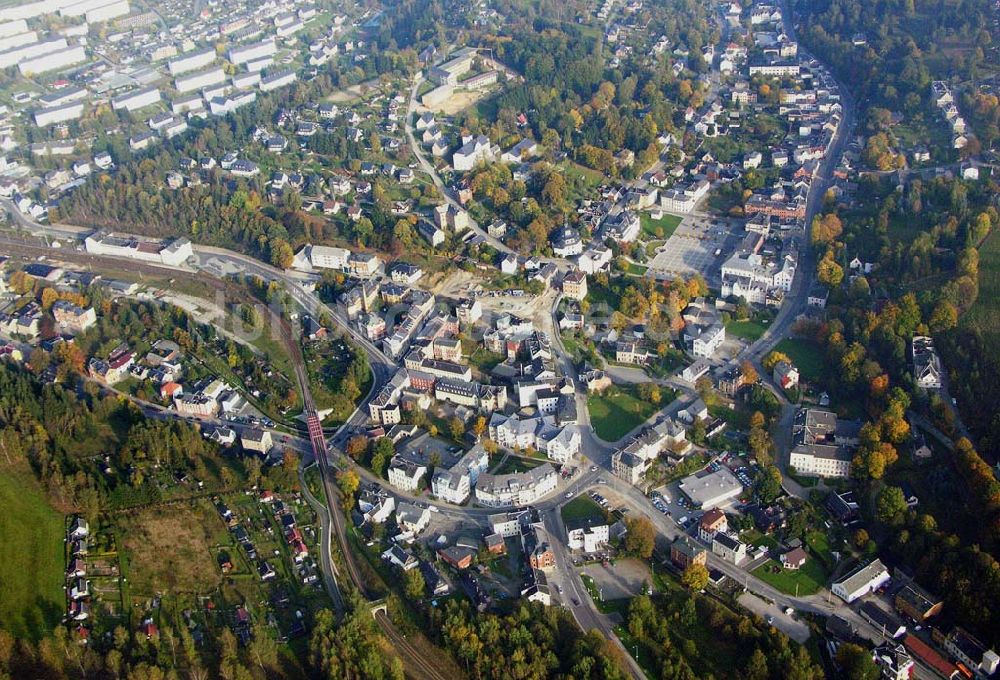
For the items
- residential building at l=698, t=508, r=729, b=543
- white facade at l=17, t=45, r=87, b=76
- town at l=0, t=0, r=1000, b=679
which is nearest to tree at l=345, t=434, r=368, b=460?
town at l=0, t=0, r=1000, b=679

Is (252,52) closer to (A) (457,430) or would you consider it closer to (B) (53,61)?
(B) (53,61)

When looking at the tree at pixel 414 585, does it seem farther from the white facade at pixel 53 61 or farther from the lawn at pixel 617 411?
the white facade at pixel 53 61

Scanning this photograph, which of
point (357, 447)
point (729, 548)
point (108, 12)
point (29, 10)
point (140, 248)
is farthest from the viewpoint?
point (108, 12)

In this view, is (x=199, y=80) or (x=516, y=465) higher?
(x=199, y=80)

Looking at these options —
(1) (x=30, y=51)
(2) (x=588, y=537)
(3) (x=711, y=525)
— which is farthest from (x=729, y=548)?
(1) (x=30, y=51)

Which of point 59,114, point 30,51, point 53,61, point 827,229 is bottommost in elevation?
point 827,229

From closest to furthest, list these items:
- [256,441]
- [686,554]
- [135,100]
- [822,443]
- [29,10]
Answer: [686,554]
[822,443]
[256,441]
[135,100]
[29,10]

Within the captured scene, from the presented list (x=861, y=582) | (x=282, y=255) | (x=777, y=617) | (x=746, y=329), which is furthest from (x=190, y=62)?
(x=861, y=582)

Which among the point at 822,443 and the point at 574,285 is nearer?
the point at 822,443
